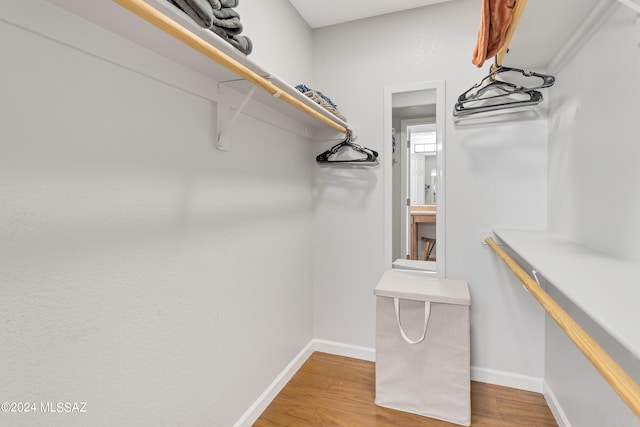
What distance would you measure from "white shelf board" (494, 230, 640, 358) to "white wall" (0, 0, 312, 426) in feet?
3.59

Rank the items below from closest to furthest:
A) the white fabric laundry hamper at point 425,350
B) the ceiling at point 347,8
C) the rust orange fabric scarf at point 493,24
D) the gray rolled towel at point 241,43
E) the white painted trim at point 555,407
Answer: the gray rolled towel at point 241,43, the rust orange fabric scarf at point 493,24, the white painted trim at point 555,407, the white fabric laundry hamper at point 425,350, the ceiling at point 347,8

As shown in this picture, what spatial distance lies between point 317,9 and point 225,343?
2.01 meters

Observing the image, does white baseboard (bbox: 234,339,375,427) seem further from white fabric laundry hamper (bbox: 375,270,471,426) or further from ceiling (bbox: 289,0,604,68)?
ceiling (bbox: 289,0,604,68)

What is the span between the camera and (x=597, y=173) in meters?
1.12

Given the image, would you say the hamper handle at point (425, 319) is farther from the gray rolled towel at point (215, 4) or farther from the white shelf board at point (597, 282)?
the gray rolled towel at point (215, 4)

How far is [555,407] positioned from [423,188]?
133cm

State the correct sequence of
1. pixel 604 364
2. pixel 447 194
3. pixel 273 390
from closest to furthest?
pixel 604 364 → pixel 273 390 → pixel 447 194

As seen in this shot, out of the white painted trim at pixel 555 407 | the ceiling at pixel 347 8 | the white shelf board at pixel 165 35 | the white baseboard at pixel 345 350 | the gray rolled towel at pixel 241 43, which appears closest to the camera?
the white shelf board at pixel 165 35

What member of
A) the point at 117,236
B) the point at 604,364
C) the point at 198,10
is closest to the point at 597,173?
the point at 604,364

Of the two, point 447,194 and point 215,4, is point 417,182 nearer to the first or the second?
point 447,194

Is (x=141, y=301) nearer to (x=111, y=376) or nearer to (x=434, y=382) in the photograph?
(x=111, y=376)

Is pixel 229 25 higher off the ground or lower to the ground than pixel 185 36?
higher

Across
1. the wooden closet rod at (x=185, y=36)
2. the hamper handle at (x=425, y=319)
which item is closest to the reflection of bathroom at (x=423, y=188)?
the hamper handle at (x=425, y=319)

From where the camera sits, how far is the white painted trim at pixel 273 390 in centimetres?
145
